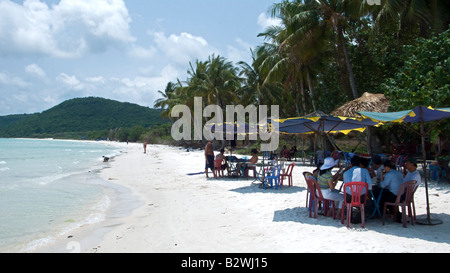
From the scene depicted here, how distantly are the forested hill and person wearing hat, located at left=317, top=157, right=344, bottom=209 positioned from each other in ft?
375

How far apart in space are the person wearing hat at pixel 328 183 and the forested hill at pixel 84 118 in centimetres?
11418

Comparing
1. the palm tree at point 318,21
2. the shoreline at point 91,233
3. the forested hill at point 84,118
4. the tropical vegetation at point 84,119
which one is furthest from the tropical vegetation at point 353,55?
the forested hill at point 84,118

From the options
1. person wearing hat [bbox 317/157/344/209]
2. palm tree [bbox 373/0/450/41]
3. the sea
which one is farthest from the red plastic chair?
palm tree [bbox 373/0/450/41]

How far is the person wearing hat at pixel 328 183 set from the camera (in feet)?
18.2

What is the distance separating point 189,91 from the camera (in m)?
34.2

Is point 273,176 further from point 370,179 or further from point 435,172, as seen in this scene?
point 435,172

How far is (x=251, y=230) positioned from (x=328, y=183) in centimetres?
157

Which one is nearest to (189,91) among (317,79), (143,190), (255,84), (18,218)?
(255,84)

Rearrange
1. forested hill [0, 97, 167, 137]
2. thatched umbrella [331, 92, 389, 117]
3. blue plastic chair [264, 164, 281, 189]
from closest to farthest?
blue plastic chair [264, 164, 281, 189], thatched umbrella [331, 92, 389, 117], forested hill [0, 97, 167, 137]

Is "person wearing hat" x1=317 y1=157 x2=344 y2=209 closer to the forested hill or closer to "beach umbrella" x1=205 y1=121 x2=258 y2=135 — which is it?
"beach umbrella" x1=205 y1=121 x2=258 y2=135

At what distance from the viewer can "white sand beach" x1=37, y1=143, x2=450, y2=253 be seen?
4367mm

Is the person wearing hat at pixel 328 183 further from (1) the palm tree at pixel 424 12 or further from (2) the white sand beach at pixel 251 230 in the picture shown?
(1) the palm tree at pixel 424 12
